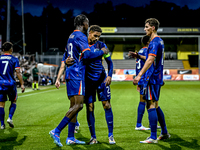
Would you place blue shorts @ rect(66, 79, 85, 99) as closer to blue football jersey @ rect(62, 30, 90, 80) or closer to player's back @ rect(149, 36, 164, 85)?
blue football jersey @ rect(62, 30, 90, 80)

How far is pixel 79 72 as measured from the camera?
4215mm

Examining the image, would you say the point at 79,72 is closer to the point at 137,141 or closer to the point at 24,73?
the point at 137,141

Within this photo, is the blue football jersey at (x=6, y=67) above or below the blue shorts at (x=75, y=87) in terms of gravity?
above

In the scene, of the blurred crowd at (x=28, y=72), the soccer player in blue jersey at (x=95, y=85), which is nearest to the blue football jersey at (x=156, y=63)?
the soccer player in blue jersey at (x=95, y=85)

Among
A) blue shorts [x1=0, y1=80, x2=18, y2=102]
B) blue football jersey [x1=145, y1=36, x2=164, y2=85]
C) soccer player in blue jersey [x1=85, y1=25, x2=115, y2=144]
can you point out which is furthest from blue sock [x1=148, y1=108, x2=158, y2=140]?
blue shorts [x1=0, y1=80, x2=18, y2=102]

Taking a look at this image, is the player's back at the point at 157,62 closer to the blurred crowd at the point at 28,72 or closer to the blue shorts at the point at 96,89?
the blue shorts at the point at 96,89

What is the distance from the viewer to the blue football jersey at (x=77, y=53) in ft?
13.7

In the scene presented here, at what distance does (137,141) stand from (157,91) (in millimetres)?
1039

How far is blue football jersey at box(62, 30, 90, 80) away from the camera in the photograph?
4168 millimetres

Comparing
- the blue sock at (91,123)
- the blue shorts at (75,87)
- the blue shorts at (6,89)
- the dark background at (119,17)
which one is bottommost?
the blue sock at (91,123)

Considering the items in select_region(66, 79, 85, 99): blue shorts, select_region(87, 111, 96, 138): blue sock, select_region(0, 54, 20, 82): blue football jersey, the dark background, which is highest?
the dark background

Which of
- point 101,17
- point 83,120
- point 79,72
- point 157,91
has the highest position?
point 101,17

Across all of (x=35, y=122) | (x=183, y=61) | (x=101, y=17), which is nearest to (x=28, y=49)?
(x=101, y=17)

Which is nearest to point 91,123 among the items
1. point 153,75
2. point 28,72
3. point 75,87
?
point 75,87
